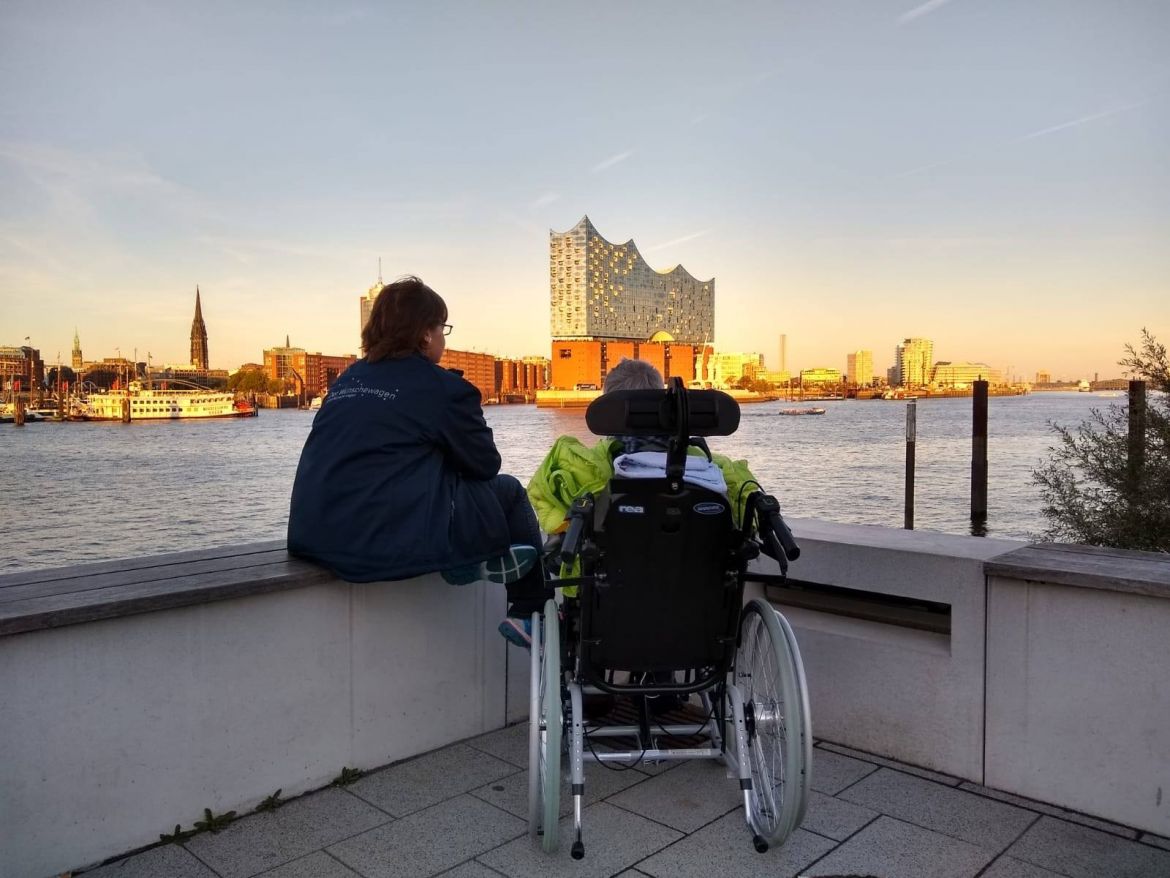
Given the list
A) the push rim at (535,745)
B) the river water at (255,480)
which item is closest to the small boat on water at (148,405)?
the river water at (255,480)

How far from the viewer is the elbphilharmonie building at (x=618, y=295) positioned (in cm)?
11775

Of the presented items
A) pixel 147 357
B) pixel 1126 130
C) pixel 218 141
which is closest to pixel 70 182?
pixel 218 141

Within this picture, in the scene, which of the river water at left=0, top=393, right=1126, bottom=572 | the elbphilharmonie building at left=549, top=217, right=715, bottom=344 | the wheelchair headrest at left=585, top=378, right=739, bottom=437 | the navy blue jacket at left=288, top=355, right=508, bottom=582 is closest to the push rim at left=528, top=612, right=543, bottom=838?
the navy blue jacket at left=288, top=355, right=508, bottom=582

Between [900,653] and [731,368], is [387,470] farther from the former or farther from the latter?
[731,368]

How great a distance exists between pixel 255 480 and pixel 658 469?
130 feet

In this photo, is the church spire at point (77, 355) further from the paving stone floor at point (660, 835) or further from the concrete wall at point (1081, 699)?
the concrete wall at point (1081, 699)

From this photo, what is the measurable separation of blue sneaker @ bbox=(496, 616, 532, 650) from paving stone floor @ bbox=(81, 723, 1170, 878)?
448 millimetres

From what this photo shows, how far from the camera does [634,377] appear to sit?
2.68m

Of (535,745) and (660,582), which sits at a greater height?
(660,582)

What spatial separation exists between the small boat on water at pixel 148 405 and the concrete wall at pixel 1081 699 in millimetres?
88978

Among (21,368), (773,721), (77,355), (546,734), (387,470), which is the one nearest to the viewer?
(546,734)

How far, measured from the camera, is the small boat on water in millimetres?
81125

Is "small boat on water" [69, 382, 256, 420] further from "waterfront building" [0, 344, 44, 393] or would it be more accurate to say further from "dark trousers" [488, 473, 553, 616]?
"dark trousers" [488, 473, 553, 616]

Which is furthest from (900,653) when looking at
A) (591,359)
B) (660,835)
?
(591,359)
